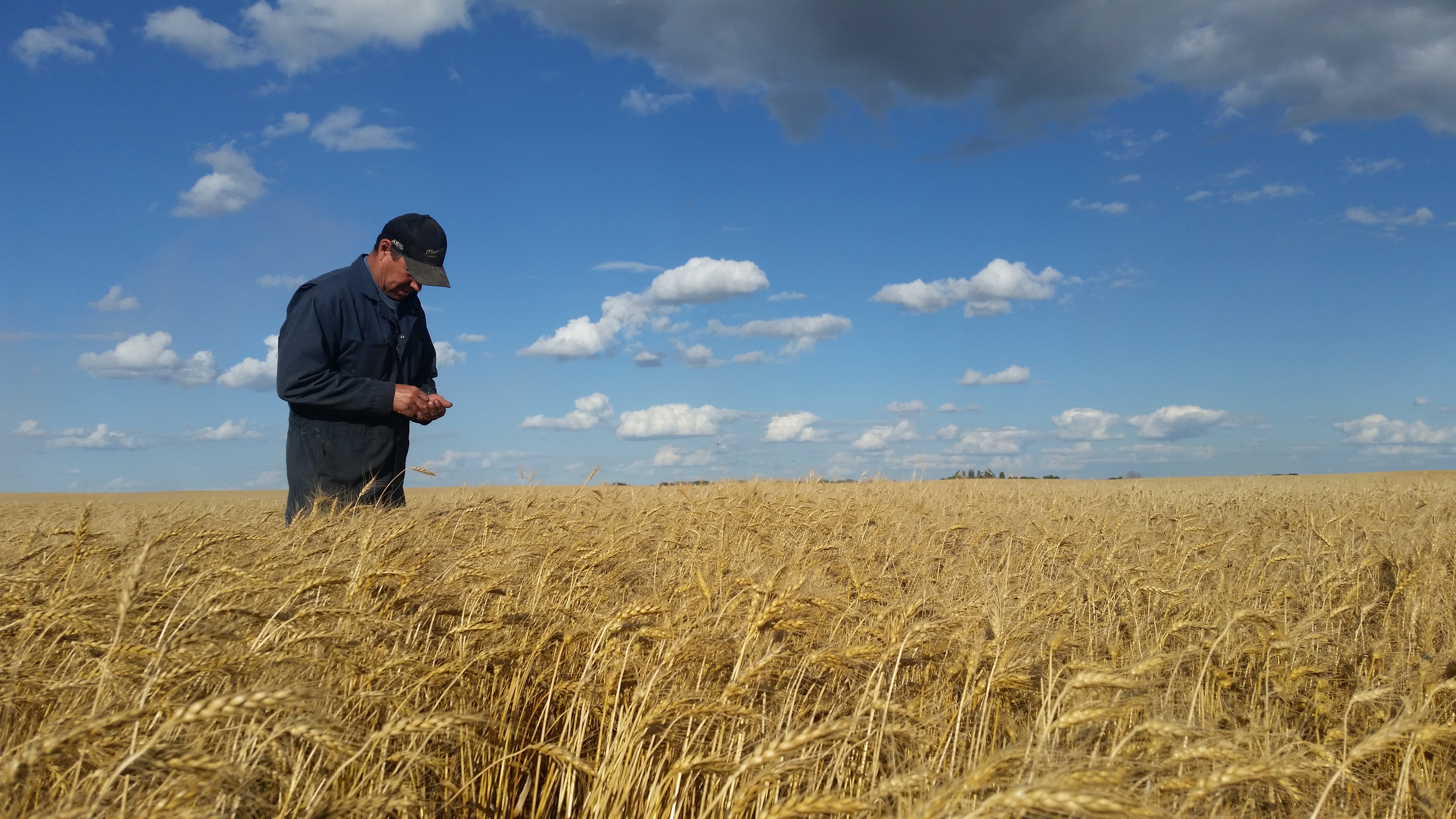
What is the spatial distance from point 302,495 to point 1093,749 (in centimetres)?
396

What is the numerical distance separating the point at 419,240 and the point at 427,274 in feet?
0.62

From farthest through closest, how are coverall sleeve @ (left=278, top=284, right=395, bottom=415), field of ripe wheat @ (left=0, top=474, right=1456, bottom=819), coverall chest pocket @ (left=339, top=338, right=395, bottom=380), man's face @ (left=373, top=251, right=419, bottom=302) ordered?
man's face @ (left=373, top=251, right=419, bottom=302) → coverall chest pocket @ (left=339, top=338, right=395, bottom=380) → coverall sleeve @ (left=278, top=284, right=395, bottom=415) → field of ripe wheat @ (left=0, top=474, right=1456, bottom=819)

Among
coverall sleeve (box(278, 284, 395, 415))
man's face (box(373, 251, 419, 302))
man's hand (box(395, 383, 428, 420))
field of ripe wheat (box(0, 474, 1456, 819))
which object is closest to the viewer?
field of ripe wheat (box(0, 474, 1456, 819))

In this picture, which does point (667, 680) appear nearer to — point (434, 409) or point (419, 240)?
point (434, 409)

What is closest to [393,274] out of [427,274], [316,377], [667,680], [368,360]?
[427,274]

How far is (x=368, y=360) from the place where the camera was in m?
4.42

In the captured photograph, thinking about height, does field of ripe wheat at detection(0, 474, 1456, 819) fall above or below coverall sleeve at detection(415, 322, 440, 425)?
below

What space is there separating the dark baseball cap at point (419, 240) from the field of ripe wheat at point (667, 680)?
1.41 metres

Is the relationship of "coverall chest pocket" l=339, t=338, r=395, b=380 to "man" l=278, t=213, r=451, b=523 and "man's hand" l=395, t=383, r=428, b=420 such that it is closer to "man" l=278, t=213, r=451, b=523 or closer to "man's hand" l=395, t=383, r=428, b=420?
"man" l=278, t=213, r=451, b=523

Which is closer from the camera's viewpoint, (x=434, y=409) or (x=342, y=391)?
(x=342, y=391)

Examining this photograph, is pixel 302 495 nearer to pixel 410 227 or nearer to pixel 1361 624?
pixel 410 227

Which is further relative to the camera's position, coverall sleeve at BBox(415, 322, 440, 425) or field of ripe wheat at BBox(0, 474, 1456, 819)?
coverall sleeve at BBox(415, 322, 440, 425)

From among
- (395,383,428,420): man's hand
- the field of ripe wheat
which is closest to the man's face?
(395,383,428,420): man's hand

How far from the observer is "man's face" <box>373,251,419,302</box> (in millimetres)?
4461
